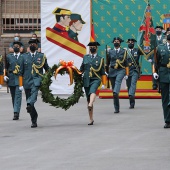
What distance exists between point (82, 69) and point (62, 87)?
869 cm

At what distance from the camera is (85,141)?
43.2ft

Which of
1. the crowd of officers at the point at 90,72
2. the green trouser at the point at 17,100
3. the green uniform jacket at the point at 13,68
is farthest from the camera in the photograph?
the green uniform jacket at the point at 13,68

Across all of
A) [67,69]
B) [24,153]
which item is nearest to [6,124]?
[67,69]

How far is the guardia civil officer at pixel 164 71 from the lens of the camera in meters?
15.0

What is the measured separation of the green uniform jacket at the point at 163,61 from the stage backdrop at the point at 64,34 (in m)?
9.96

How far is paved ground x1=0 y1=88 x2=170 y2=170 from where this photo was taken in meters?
10.7

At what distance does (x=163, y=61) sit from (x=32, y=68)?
2856 millimetres

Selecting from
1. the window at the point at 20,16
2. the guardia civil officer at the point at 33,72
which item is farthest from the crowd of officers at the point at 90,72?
the window at the point at 20,16

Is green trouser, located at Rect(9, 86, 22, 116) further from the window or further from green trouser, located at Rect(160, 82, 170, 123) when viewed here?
the window

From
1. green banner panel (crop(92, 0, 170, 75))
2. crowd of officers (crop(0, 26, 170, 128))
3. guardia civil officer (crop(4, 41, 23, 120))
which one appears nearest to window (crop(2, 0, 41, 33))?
green banner panel (crop(92, 0, 170, 75))

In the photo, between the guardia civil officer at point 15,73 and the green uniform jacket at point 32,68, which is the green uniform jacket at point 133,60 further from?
the green uniform jacket at point 32,68

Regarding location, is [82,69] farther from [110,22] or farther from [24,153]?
[110,22]

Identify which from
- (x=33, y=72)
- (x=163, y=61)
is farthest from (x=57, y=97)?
(x=163, y=61)

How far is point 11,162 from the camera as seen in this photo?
10898 mm
